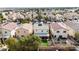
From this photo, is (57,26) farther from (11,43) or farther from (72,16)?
(11,43)

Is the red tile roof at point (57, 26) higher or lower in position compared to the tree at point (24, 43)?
higher

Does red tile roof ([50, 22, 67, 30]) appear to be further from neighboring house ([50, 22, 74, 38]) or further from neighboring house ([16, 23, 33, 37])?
neighboring house ([16, 23, 33, 37])

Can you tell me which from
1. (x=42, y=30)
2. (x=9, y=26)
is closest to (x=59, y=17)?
(x=42, y=30)

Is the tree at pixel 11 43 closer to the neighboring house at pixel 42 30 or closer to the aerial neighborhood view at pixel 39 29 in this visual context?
the aerial neighborhood view at pixel 39 29

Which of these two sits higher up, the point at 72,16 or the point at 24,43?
the point at 72,16

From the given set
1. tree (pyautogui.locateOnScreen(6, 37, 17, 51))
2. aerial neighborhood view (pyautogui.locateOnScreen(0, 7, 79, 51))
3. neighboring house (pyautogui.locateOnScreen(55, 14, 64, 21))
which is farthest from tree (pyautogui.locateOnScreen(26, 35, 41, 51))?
neighboring house (pyautogui.locateOnScreen(55, 14, 64, 21))

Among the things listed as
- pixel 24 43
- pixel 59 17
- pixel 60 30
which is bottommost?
pixel 24 43

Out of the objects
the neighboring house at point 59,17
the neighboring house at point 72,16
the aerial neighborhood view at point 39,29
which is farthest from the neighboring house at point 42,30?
the neighboring house at point 72,16
